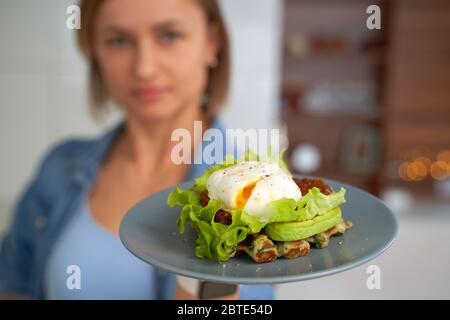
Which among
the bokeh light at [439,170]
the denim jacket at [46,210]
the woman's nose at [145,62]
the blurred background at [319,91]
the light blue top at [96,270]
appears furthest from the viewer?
the bokeh light at [439,170]

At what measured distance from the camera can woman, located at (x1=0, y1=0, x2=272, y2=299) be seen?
1091 millimetres

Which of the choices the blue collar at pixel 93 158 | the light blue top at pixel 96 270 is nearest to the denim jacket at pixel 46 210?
the blue collar at pixel 93 158

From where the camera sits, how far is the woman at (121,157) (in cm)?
109

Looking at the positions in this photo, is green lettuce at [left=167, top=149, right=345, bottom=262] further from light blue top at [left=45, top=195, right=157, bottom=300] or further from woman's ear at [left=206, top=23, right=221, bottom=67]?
woman's ear at [left=206, top=23, right=221, bottom=67]

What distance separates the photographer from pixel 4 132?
2.29 m

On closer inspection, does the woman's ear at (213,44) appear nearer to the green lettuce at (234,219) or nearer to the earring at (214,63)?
the earring at (214,63)

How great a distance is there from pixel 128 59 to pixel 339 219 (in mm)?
682

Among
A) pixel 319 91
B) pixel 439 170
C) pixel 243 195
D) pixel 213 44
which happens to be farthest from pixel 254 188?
pixel 439 170

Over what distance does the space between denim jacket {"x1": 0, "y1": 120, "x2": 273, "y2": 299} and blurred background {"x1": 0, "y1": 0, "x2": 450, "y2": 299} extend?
627 mm

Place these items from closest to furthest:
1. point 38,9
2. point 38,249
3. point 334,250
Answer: point 334,250 → point 38,249 → point 38,9

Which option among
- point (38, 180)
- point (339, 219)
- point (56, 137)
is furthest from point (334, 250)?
point (56, 137)

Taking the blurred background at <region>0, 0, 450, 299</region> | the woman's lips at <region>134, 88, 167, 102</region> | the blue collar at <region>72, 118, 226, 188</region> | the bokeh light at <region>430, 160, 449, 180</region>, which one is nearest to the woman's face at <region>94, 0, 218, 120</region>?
the woman's lips at <region>134, 88, 167, 102</region>

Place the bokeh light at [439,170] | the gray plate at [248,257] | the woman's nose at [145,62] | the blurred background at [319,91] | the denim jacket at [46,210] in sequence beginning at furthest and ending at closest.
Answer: the bokeh light at [439,170] < the blurred background at [319,91] < the denim jacket at [46,210] < the woman's nose at [145,62] < the gray plate at [248,257]
